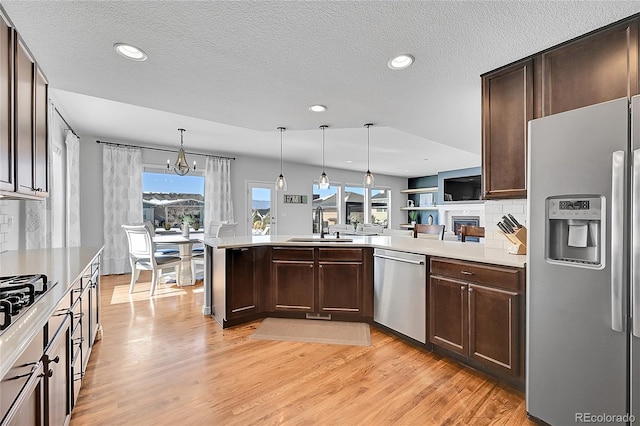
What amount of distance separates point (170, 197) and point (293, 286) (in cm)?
429

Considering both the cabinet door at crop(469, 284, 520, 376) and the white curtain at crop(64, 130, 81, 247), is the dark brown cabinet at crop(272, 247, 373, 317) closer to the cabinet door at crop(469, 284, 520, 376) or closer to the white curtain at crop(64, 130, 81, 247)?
the cabinet door at crop(469, 284, 520, 376)

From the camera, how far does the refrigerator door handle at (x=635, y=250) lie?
1.29m

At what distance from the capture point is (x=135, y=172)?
578cm

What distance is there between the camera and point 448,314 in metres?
2.37

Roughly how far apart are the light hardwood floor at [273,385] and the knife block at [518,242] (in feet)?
3.09

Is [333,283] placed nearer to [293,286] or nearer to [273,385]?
Result: [293,286]

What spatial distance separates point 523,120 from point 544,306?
128cm

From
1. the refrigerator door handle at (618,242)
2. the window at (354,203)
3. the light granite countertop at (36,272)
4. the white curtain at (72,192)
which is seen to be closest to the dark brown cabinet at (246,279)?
the light granite countertop at (36,272)

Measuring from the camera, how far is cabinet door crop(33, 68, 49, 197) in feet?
6.01

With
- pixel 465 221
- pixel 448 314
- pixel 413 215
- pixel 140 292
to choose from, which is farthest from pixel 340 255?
pixel 413 215

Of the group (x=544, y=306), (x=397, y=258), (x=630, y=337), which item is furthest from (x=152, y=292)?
(x=630, y=337)

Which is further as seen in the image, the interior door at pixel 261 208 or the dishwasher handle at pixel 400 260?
the interior door at pixel 261 208

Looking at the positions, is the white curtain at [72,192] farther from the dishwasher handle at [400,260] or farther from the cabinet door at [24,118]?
the dishwasher handle at [400,260]

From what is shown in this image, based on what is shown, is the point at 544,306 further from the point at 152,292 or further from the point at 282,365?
the point at 152,292
